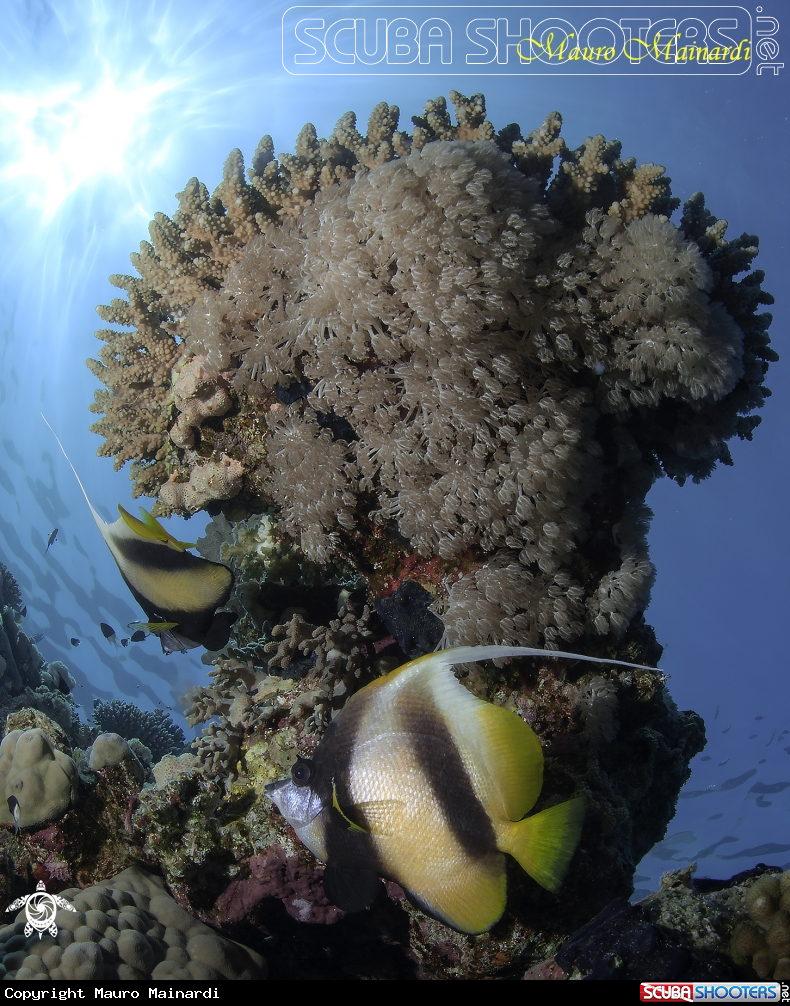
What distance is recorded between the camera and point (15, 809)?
10.5 feet

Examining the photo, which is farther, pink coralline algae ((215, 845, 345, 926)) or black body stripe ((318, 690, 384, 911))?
pink coralline algae ((215, 845, 345, 926))

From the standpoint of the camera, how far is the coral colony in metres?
2.84

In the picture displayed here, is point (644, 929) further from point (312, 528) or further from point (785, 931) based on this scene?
point (312, 528)

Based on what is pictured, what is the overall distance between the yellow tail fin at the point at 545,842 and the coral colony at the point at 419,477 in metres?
1.54

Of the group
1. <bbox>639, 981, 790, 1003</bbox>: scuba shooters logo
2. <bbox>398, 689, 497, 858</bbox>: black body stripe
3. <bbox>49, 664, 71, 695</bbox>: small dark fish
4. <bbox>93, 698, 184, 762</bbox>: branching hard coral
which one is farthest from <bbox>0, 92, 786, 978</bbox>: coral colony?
<bbox>93, 698, 184, 762</bbox>: branching hard coral

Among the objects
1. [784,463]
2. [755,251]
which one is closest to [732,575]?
[784,463]

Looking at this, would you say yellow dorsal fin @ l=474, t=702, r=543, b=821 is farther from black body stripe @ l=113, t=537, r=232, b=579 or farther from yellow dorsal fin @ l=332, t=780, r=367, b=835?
black body stripe @ l=113, t=537, r=232, b=579

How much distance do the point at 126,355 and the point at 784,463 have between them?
160 feet

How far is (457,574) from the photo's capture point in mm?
3244

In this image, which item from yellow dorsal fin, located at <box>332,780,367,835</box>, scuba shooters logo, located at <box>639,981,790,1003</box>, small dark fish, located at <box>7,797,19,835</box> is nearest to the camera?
yellow dorsal fin, located at <box>332,780,367,835</box>

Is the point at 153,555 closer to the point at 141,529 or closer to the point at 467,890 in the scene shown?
the point at 141,529

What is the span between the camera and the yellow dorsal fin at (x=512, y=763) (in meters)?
1.29

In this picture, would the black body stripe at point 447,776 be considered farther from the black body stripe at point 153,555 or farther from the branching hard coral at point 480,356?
the branching hard coral at point 480,356

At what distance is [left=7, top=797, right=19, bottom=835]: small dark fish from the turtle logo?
446mm
